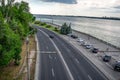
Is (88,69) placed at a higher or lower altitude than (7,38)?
lower

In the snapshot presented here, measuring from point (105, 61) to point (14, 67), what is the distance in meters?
25.4

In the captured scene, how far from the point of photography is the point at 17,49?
4909 cm

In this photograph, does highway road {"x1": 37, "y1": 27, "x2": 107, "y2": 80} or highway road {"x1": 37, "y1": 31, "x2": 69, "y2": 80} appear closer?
highway road {"x1": 37, "y1": 31, "x2": 69, "y2": 80}

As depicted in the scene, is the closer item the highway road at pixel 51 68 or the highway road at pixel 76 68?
the highway road at pixel 51 68

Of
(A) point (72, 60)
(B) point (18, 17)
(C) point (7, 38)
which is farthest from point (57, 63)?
(B) point (18, 17)

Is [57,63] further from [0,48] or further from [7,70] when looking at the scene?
[0,48]

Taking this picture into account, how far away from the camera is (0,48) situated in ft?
125

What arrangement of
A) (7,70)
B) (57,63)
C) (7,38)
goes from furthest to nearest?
1. (57,63)
2. (7,70)
3. (7,38)

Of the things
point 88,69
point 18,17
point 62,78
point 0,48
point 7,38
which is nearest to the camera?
point 0,48

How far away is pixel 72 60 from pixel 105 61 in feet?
30.3

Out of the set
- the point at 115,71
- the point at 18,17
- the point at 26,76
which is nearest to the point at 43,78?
the point at 26,76

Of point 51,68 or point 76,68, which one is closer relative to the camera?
point 51,68

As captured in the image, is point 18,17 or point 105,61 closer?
point 105,61

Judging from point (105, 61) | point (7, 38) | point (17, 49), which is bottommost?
point (105, 61)
